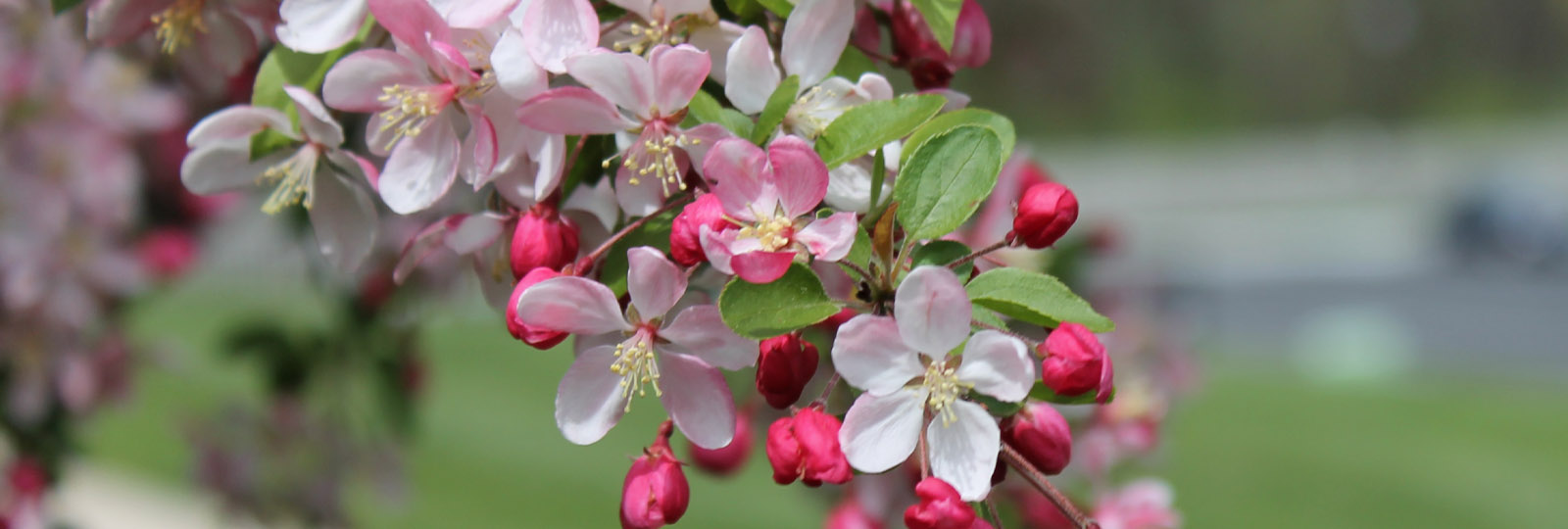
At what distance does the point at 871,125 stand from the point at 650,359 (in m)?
0.19

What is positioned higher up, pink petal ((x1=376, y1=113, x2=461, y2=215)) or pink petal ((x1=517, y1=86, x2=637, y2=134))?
pink petal ((x1=517, y1=86, x2=637, y2=134))

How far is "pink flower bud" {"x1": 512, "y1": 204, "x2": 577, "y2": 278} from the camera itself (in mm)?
779

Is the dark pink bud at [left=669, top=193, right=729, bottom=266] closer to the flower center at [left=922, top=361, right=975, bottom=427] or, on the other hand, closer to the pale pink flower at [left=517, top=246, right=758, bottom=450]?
the pale pink flower at [left=517, top=246, right=758, bottom=450]

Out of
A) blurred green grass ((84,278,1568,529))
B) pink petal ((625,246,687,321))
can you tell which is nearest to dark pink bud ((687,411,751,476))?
pink petal ((625,246,687,321))

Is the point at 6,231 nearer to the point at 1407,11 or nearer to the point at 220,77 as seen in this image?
the point at 220,77

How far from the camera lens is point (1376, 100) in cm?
1891

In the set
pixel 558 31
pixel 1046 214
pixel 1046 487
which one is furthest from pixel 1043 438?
pixel 558 31

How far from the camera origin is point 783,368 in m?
0.71

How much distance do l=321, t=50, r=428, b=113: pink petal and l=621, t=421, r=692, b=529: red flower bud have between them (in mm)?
291

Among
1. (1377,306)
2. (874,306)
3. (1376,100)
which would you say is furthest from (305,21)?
(1376,100)

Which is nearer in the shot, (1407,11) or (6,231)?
(6,231)

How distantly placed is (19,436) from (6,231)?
0.38 m

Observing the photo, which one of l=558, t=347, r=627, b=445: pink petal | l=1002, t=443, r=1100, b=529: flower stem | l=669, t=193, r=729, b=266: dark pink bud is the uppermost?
l=669, t=193, r=729, b=266: dark pink bud

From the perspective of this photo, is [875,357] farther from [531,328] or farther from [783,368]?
[531,328]
